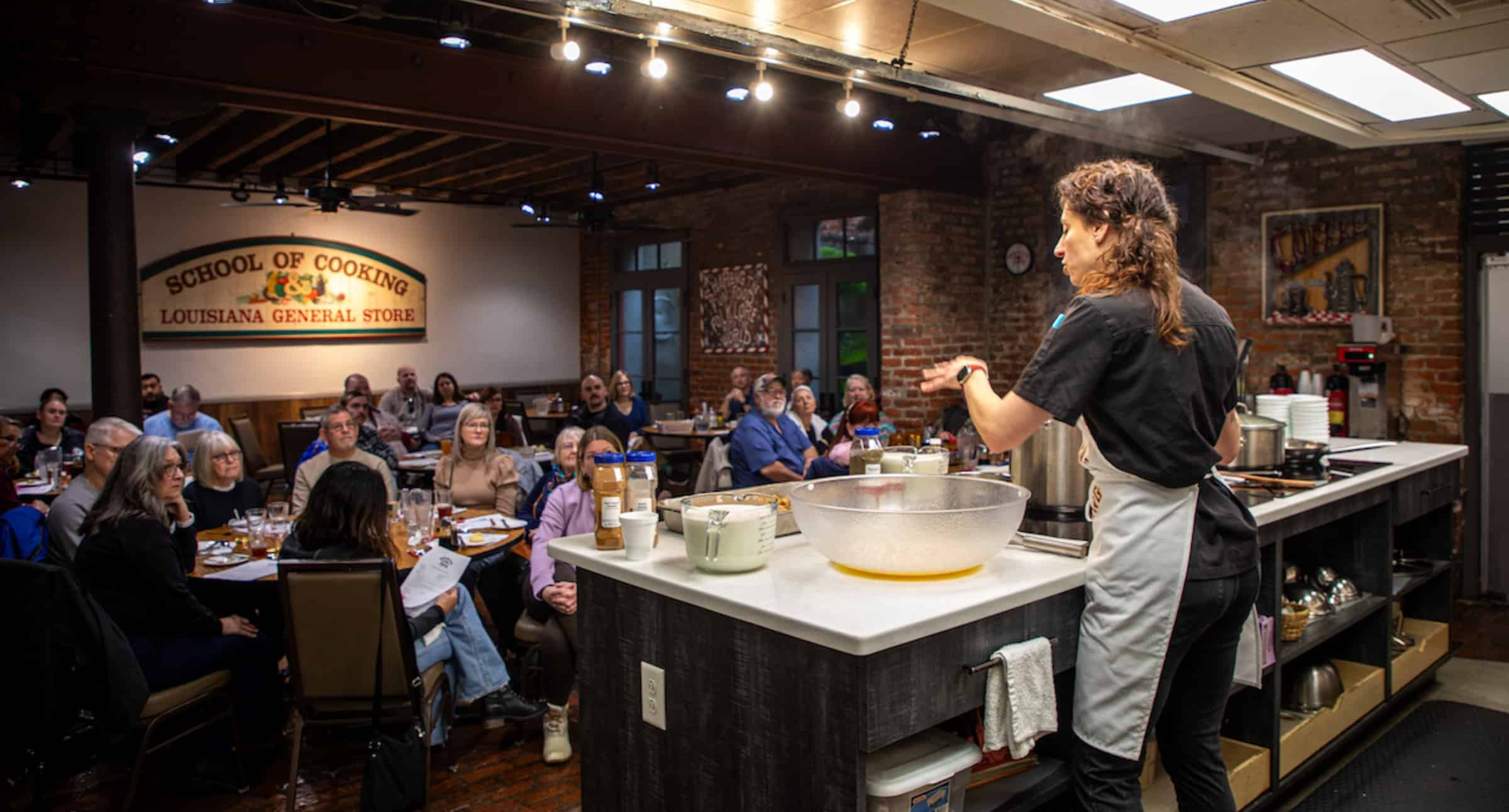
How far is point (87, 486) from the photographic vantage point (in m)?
4.07

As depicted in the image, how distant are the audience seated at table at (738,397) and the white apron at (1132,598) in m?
5.37

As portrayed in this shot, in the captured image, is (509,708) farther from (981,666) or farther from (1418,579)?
(1418,579)

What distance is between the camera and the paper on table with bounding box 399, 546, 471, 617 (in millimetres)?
3342

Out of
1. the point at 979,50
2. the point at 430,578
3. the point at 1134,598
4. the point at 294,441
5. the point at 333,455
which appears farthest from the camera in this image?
the point at 294,441

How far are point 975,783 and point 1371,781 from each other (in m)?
2.05

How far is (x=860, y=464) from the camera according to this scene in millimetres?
2852

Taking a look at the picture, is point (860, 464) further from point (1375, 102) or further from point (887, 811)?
point (1375, 102)

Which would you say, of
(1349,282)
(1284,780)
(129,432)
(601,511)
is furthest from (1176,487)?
(1349,282)

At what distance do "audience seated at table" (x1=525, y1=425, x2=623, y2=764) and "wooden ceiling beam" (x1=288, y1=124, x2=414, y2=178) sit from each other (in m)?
5.03

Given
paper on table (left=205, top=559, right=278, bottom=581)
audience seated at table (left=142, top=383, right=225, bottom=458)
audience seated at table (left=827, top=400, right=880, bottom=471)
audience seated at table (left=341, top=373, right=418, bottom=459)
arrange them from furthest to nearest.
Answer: audience seated at table (left=341, top=373, right=418, bottom=459), audience seated at table (left=142, top=383, right=225, bottom=458), audience seated at table (left=827, top=400, right=880, bottom=471), paper on table (left=205, top=559, right=278, bottom=581)

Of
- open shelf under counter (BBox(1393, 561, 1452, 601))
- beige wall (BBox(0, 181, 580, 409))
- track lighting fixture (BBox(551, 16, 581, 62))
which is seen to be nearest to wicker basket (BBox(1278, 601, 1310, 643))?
open shelf under counter (BBox(1393, 561, 1452, 601))

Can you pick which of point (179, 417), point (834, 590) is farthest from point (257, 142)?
point (834, 590)

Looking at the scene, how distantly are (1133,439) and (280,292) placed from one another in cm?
1034

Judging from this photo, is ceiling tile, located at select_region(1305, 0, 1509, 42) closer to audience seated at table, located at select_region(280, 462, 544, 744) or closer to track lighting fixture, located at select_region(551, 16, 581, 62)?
track lighting fixture, located at select_region(551, 16, 581, 62)
